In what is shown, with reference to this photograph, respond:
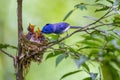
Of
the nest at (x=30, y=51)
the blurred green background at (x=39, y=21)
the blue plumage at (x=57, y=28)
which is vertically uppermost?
the blue plumage at (x=57, y=28)

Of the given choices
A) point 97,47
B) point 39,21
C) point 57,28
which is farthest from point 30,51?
point 39,21

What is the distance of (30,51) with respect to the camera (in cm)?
125

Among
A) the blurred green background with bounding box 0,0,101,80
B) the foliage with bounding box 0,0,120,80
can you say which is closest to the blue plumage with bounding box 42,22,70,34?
the foliage with bounding box 0,0,120,80

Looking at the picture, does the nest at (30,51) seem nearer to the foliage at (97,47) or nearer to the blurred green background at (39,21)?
the foliage at (97,47)

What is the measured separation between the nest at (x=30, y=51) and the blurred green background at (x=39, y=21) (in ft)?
4.40

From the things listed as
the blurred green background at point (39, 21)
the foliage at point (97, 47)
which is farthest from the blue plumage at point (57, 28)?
the blurred green background at point (39, 21)

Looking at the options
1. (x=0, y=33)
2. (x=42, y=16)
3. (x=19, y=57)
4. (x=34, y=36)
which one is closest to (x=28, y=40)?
(x=34, y=36)

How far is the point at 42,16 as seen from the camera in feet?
9.80

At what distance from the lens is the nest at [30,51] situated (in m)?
1.16

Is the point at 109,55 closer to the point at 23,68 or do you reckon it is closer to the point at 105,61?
the point at 105,61

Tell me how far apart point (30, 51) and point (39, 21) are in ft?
5.55

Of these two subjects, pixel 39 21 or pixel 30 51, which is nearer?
pixel 30 51

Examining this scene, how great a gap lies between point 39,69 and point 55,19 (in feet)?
1.53

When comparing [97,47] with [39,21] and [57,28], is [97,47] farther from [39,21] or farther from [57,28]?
[39,21]
